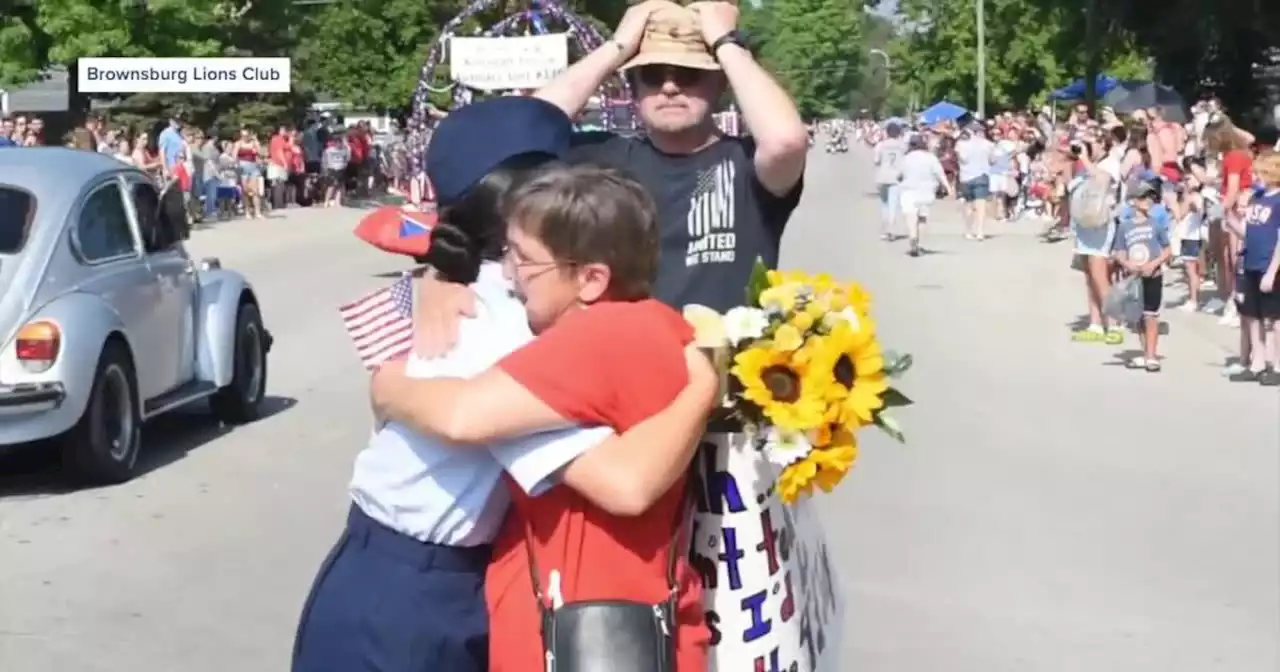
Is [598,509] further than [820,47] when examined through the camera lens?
No

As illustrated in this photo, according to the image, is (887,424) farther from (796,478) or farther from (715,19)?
(715,19)

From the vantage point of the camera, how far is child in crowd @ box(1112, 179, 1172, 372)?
14273mm

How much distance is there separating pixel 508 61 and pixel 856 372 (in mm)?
20816

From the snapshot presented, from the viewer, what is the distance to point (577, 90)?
3949 millimetres

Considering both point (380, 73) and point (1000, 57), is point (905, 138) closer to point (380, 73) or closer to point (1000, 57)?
point (380, 73)

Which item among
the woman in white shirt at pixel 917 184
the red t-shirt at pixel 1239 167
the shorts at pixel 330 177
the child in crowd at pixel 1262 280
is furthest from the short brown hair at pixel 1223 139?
the shorts at pixel 330 177

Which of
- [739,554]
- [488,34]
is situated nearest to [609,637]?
[739,554]

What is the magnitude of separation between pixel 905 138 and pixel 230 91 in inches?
741

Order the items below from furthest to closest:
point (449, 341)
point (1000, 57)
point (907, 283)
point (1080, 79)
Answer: point (1000, 57) → point (1080, 79) → point (907, 283) → point (449, 341)

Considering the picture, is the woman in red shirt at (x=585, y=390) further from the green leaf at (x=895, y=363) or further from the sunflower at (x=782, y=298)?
the green leaf at (x=895, y=363)

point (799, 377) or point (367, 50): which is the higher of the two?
point (367, 50)

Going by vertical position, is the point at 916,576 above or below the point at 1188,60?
below

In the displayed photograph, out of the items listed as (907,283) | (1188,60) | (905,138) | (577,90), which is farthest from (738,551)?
(1188,60)

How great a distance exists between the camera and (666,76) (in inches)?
159
